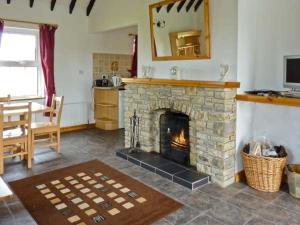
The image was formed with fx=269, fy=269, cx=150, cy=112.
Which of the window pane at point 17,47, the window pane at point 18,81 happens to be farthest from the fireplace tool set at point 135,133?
the window pane at point 17,47

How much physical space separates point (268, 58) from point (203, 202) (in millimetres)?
1821

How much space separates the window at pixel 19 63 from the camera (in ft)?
16.2

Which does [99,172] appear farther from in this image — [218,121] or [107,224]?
[218,121]

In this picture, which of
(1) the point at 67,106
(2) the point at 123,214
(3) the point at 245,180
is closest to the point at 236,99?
(3) the point at 245,180

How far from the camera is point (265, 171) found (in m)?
2.84

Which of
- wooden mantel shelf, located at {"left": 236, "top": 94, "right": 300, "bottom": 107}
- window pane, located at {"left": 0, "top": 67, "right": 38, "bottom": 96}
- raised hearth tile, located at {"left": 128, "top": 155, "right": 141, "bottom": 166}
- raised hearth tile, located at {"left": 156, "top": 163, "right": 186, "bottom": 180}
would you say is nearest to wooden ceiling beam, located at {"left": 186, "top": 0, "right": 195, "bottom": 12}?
wooden mantel shelf, located at {"left": 236, "top": 94, "right": 300, "bottom": 107}

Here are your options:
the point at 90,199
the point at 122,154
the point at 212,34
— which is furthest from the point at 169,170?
the point at 212,34

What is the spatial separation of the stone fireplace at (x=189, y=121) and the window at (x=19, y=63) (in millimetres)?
2218

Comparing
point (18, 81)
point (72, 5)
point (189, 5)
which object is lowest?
point (18, 81)

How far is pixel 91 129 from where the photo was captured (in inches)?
236

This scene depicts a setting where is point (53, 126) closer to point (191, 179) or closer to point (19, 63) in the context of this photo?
point (19, 63)

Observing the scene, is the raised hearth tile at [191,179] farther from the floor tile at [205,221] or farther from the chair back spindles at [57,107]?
the chair back spindles at [57,107]

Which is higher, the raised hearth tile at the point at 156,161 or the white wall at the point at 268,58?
the white wall at the point at 268,58

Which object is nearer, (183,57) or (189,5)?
(189,5)
